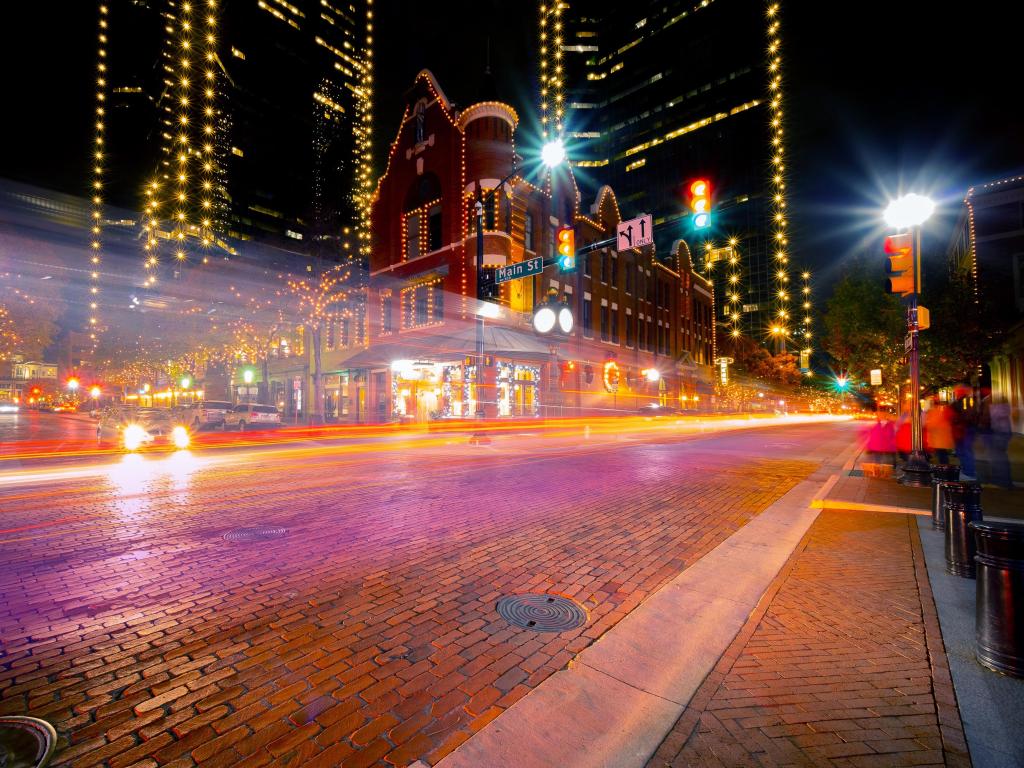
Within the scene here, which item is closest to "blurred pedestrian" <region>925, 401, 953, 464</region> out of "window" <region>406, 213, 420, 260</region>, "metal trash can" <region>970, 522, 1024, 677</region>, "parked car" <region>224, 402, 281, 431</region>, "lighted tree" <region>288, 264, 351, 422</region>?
"metal trash can" <region>970, 522, 1024, 677</region>

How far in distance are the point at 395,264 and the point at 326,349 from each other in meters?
9.78

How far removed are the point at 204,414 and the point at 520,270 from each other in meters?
18.4

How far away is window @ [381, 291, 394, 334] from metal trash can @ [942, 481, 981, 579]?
28.9 metres

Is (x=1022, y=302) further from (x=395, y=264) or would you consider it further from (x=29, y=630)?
(x=395, y=264)

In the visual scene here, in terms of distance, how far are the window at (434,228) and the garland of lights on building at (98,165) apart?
24.9 meters

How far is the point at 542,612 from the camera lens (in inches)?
140

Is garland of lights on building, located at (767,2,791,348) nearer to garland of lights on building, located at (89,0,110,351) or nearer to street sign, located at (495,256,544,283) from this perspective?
street sign, located at (495,256,544,283)

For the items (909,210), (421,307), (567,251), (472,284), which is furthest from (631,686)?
(421,307)

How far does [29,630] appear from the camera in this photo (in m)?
3.15

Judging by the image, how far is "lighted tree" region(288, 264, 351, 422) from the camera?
2656 cm

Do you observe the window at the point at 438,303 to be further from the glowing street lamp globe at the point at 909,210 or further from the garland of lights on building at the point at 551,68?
the garland of lights on building at the point at 551,68

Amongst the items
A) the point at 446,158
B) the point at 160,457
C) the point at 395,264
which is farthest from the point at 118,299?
the point at 160,457

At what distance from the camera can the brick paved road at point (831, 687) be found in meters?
2.09

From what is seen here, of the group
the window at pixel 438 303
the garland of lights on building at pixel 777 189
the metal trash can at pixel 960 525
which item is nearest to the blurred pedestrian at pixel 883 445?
the metal trash can at pixel 960 525
